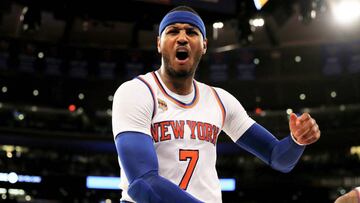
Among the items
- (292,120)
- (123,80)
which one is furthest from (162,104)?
(123,80)

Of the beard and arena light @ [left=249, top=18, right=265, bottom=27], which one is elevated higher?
arena light @ [left=249, top=18, right=265, bottom=27]

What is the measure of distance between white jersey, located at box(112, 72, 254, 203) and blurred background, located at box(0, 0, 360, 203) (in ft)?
61.4

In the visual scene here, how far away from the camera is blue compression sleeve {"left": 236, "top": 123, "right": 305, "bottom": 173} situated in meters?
3.15

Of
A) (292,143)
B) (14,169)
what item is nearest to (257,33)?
(14,169)

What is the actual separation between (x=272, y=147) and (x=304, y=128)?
44cm

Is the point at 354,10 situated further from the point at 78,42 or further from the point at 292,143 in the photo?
the point at 78,42

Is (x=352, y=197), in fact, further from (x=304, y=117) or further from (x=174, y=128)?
(x=174, y=128)

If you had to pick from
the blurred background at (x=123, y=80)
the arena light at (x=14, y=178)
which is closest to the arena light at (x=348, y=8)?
the blurred background at (x=123, y=80)

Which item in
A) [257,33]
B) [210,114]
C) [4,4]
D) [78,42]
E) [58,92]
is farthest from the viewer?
[58,92]

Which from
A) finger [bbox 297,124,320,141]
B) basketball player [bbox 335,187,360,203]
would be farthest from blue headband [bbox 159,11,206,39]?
basketball player [bbox 335,187,360,203]

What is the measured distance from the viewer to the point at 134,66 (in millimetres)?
24641

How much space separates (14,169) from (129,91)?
23320mm

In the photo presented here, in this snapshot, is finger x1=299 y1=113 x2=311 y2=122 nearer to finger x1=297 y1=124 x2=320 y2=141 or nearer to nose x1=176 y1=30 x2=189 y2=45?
finger x1=297 y1=124 x2=320 y2=141

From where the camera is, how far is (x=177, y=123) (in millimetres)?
2859
